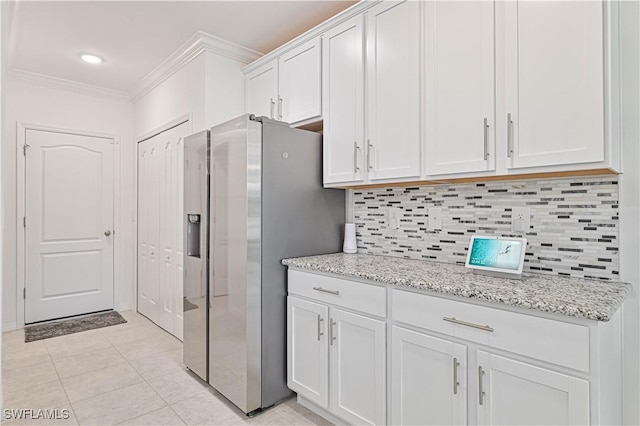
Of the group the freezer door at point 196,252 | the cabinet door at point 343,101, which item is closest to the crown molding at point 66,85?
the freezer door at point 196,252

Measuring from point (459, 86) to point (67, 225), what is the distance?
4083mm

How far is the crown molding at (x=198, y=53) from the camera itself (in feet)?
9.76

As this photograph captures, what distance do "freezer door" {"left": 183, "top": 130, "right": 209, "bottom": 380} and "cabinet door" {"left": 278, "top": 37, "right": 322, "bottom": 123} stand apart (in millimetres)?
629

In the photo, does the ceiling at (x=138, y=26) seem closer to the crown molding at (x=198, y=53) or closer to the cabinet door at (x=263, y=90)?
the crown molding at (x=198, y=53)

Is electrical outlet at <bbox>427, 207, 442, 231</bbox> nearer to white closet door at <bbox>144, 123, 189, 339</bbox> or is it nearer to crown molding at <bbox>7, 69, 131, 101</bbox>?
white closet door at <bbox>144, 123, 189, 339</bbox>

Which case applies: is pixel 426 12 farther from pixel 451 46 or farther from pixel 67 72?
pixel 67 72

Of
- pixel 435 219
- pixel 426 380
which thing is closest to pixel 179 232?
pixel 435 219

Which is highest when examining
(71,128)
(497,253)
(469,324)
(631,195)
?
(71,128)

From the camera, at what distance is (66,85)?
3955mm

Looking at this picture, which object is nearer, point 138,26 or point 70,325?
point 138,26

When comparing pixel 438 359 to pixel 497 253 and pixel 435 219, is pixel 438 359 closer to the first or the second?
pixel 497 253

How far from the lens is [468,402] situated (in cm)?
149

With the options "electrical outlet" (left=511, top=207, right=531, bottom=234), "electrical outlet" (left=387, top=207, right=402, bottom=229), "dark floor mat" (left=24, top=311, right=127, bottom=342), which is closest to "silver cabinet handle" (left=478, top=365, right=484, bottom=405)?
"electrical outlet" (left=511, top=207, right=531, bottom=234)

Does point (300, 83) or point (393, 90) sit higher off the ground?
point (300, 83)
